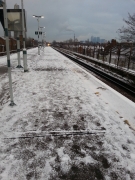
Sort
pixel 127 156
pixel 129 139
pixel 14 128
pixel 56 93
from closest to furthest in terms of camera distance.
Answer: pixel 127 156 < pixel 129 139 < pixel 14 128 < pixel 56 93

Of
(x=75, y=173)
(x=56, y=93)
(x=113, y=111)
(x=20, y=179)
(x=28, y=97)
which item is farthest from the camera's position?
(x=56, y=93)

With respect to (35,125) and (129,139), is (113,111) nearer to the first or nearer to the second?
(129,139)

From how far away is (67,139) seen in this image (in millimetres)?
3375

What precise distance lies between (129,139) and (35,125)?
6.98 ft

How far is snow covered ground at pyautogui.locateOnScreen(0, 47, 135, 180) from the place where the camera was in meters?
2.54

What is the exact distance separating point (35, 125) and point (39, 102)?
5.15 feet

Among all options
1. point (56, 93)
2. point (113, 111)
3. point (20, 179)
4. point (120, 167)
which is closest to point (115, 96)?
point (113, 111)

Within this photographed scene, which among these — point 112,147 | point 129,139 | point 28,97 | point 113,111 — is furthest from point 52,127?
point 28,97

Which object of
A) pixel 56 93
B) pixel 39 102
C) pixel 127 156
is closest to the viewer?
pixel 127 156

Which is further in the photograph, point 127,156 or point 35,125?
point 35,125

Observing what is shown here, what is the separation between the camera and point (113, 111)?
15.9 ft

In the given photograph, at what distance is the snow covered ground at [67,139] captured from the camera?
8.35 feet

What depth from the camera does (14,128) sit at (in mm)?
3719

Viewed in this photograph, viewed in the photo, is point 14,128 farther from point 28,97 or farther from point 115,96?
point 115,96
